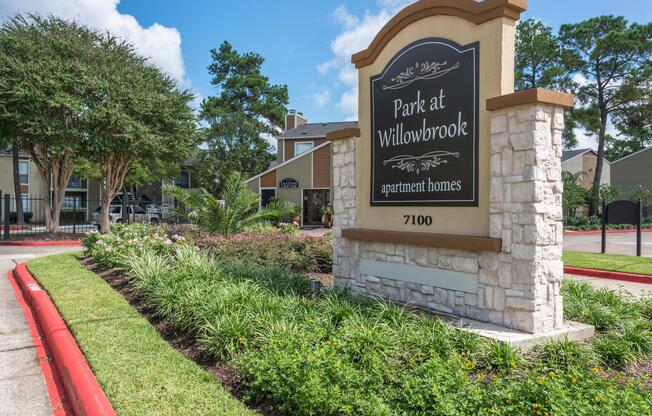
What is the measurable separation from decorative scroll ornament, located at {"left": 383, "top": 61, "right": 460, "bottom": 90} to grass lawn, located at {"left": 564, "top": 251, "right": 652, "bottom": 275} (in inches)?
313

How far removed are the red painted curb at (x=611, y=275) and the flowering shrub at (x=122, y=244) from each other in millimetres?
9565

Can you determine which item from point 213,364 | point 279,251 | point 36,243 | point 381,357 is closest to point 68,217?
point 36,243

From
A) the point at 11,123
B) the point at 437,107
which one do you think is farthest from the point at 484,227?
the point at 11,123

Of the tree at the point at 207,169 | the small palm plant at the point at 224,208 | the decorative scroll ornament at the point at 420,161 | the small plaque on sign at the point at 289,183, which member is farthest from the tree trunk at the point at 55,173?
the decorative scroll ornament at the point at 420,161

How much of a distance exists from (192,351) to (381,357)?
209 centimetres

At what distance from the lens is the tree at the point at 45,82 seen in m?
18.1

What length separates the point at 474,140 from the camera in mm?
5547

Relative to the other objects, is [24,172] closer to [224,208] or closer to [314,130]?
[314,130]

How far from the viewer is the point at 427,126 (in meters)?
6.19

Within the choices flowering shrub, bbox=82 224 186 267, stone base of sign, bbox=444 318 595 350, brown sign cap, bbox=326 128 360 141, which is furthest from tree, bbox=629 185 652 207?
flowering shrub, bbox=82 224 186 267

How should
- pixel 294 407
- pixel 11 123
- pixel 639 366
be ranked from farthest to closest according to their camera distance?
pixel 11 123 → pixel 639 366 → pixel 294 407

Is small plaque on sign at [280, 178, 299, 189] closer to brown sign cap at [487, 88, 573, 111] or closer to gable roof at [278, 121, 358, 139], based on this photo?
gable roof at [278, 121, 358, 139]

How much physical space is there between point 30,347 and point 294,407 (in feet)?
13.3

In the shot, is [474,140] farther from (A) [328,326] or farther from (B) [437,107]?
(A) [328,326]
